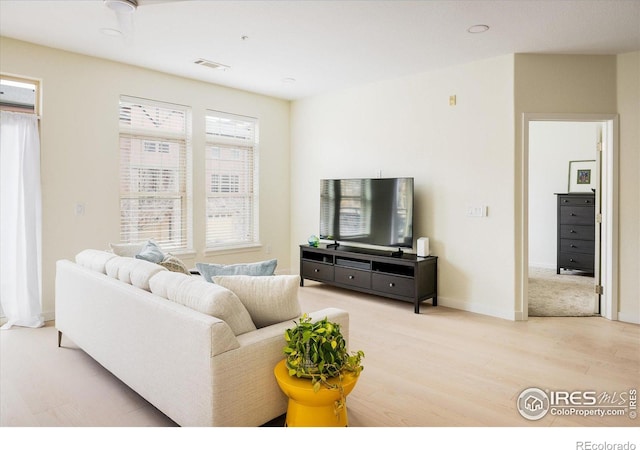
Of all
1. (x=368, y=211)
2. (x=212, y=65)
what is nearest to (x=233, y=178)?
(x=212, y=65)

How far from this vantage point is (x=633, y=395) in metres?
2.67

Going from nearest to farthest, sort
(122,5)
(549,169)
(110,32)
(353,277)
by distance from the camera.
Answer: (122,5), (110,32), (353,277), (549,169)

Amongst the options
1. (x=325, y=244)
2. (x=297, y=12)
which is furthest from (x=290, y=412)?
(x=325, y=244)

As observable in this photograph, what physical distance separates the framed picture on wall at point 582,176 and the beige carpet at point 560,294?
4.50 ft

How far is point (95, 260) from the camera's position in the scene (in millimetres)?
3072

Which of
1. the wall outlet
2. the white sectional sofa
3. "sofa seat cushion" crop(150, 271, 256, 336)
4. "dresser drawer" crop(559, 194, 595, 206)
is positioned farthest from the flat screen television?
"dresser drawer" crop(559, 194, 595, 206)

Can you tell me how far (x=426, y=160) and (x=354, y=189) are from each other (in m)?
0.99

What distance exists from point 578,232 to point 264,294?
19.5 feet

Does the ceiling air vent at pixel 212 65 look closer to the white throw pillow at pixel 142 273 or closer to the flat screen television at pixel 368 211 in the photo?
the flat screen television at pixel 368 211

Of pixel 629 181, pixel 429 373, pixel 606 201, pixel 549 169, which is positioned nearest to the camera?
pixel 429 373

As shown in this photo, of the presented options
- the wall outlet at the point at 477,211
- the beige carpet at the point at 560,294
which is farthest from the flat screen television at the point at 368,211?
the beige carpet at the point at 560,294

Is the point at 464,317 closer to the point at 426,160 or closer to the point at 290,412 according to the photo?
the point at 426,160

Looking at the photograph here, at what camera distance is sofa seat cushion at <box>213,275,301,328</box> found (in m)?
2.23

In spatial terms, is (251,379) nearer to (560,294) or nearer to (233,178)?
(233,178)
